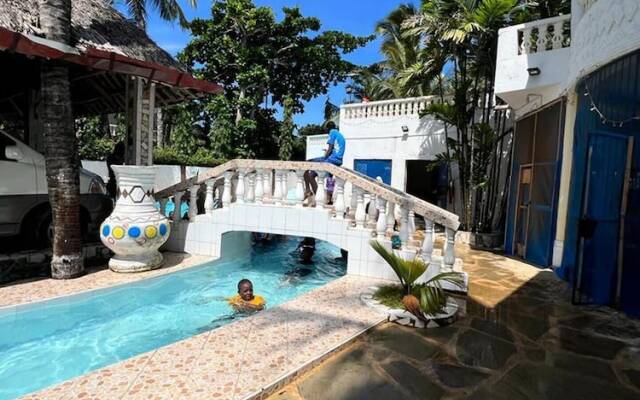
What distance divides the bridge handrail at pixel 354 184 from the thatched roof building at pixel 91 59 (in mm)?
1570

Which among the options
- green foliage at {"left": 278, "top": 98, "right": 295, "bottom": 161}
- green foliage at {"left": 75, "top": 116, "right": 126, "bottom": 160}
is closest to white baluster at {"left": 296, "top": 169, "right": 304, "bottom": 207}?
green foliage at {"left": 75, "top": 116, "right": 126, "bottom": 160}

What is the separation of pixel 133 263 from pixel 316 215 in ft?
9.47

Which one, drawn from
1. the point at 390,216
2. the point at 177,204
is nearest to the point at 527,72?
the point at 390,216

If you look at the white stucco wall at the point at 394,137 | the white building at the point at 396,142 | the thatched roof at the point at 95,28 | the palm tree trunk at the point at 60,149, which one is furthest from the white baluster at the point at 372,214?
the white stucco wall at the point at 394,137

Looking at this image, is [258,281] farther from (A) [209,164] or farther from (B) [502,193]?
(A) [209,164]

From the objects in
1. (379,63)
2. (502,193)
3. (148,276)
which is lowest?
(148,276)

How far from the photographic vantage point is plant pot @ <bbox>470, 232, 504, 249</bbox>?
9062 mm

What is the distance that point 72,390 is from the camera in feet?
7.97

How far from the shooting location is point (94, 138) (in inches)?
793

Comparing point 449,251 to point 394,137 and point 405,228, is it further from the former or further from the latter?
point 394,137

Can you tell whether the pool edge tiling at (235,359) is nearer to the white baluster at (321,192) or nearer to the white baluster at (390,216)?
the white baluster at (390,216)

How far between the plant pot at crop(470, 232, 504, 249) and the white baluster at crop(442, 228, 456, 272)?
14.7 ft

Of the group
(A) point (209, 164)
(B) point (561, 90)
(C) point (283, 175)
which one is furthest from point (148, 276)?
(A) point (209, 164)

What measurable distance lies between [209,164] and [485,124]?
1337 centimetres
